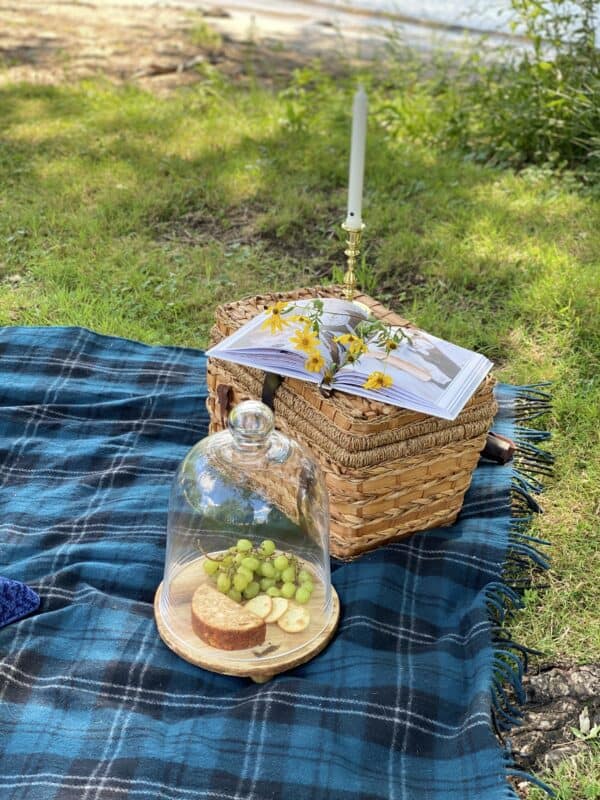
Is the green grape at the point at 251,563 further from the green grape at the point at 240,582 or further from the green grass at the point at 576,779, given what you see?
the green grass at the point at 576,779

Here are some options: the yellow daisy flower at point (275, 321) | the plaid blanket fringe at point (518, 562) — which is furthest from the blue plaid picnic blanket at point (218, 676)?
the yellow daisy flower at point (275, 321)

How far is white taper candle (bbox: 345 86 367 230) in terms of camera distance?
2.16 meters

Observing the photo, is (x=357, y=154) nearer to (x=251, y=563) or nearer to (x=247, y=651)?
(x=251, y=563)

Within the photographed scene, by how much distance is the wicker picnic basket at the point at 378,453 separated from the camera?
2.08 metres

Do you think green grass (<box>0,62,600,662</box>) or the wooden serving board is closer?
the wooden serving board

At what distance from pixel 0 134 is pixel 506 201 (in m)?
2.71

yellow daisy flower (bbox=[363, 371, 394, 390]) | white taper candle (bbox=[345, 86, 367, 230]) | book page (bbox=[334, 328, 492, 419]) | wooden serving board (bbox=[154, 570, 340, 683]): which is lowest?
wooden serving board (bbox=[154, 570, 340, 683])

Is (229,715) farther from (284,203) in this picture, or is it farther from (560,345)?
(284,203)

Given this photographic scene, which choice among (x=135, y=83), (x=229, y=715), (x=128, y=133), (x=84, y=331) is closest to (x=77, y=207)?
(x=128, y=133)

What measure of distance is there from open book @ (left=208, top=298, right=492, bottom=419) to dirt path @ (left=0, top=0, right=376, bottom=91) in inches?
162

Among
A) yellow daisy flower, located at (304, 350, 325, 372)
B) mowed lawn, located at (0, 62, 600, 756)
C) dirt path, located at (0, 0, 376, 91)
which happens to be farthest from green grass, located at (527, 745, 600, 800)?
dirt path, located at (0, 0, 376, 91)

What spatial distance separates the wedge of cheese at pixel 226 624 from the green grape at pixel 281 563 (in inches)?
4.5

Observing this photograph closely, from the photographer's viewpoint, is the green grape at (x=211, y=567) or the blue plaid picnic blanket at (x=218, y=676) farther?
the green grape at (x=211, y=567)

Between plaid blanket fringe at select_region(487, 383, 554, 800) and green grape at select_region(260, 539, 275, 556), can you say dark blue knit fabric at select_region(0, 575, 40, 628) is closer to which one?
green grape at select_region(260, 539, 275, 556)
